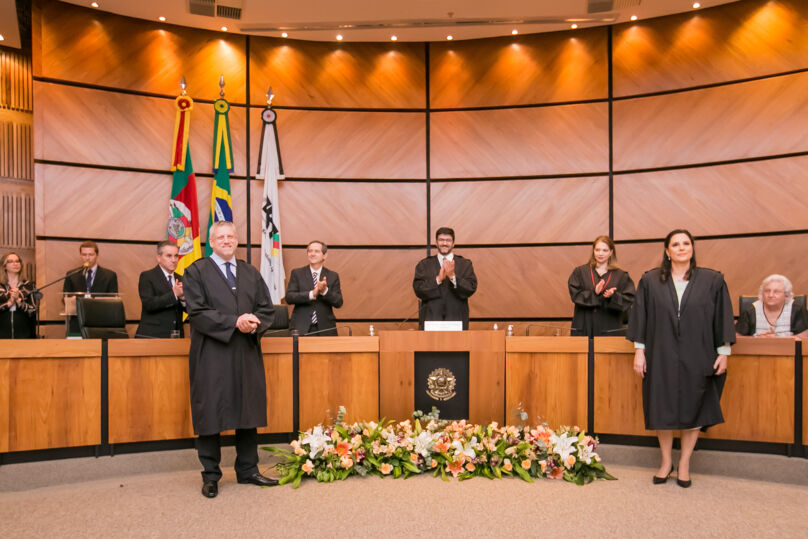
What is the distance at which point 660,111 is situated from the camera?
661 centimetres

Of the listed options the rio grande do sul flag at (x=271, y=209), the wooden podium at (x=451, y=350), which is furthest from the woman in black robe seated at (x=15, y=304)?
the wooden podium at (x=451, y=350)

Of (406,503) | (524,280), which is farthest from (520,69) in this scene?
(406,503)

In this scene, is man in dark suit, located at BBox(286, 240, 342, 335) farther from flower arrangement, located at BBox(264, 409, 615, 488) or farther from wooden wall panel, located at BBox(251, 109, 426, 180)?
wooden wall panel, located at BBox(251, 109, 426, 180)

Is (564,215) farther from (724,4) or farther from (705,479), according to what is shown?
(705,479)

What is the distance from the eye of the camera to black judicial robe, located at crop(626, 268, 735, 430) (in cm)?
375

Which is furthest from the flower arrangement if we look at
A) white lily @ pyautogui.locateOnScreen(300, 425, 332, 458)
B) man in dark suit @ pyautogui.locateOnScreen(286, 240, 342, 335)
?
man in dark suit @ pyautogui.locateOnScreen(286, 240, 342, 335)

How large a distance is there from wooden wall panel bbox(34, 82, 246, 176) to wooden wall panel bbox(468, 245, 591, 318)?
279 cm

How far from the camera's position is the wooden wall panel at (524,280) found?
6.88 meters

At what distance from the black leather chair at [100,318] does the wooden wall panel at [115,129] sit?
8.25 ft

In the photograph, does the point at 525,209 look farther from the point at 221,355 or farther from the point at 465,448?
the point at 221,355

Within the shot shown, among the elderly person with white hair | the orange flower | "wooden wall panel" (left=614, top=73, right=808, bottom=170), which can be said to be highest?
"wooden wall panel" (left=614, top=73, right=808, bottom=170)

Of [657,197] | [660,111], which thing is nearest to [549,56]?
[660,111]

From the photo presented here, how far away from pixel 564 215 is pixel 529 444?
11.4 feet

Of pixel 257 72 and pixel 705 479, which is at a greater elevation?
pixel 257 72
